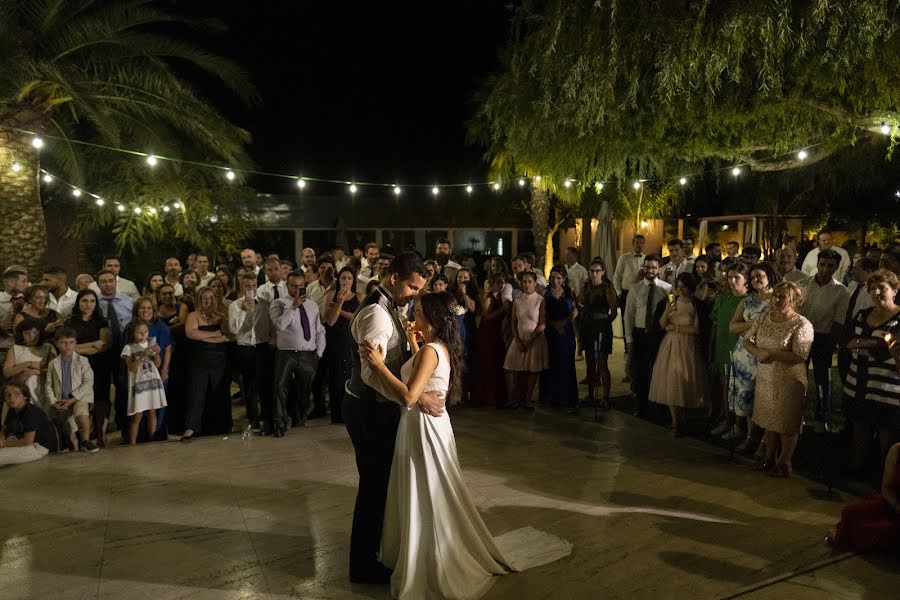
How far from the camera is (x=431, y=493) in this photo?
3.97m

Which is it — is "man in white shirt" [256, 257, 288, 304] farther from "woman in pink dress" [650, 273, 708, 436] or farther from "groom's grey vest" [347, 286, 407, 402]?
"woman in pink dress" [650, 273, 708, 436]

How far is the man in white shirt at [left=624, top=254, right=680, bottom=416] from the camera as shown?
804 cm

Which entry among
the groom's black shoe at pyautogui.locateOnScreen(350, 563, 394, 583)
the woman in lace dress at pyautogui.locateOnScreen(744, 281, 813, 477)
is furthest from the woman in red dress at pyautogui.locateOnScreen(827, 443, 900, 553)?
the groom's black shoe at pyautogui.locateOnScreen(350, 563, 394, 583)

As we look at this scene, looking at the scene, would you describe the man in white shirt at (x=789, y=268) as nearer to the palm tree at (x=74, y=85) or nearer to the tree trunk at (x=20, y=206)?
the palm tree at (x=74, y=85)

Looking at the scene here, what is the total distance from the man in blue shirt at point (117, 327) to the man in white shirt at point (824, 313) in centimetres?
743

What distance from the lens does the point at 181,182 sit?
15383mm

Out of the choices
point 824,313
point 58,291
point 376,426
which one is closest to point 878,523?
point 376,426

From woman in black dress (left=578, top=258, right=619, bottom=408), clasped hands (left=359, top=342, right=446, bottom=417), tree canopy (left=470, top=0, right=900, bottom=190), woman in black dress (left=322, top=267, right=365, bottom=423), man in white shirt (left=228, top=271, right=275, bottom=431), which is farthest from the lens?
woman in black dress (left=578, top=258, right=619, bottom=408)

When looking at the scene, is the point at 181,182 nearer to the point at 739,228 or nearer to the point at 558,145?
the point at 558,145

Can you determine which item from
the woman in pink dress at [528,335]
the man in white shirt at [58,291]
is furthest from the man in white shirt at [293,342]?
the man in white shirt at [58,291]

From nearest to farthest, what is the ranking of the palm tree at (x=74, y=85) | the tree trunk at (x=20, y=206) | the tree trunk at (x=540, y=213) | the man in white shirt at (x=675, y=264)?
the palm tree at (x=74, y=85) → the tree trunk at (x=20, y=206) → the man in white shirt at (x=675, y=264) → the tree trunk at (x=540, y=213)

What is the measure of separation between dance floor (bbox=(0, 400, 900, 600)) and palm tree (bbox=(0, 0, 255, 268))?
518 centimetres

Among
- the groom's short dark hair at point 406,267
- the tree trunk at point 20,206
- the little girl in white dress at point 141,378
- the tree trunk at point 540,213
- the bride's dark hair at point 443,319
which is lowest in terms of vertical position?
the little girl in white dress at point 141,378

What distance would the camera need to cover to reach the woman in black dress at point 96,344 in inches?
280
